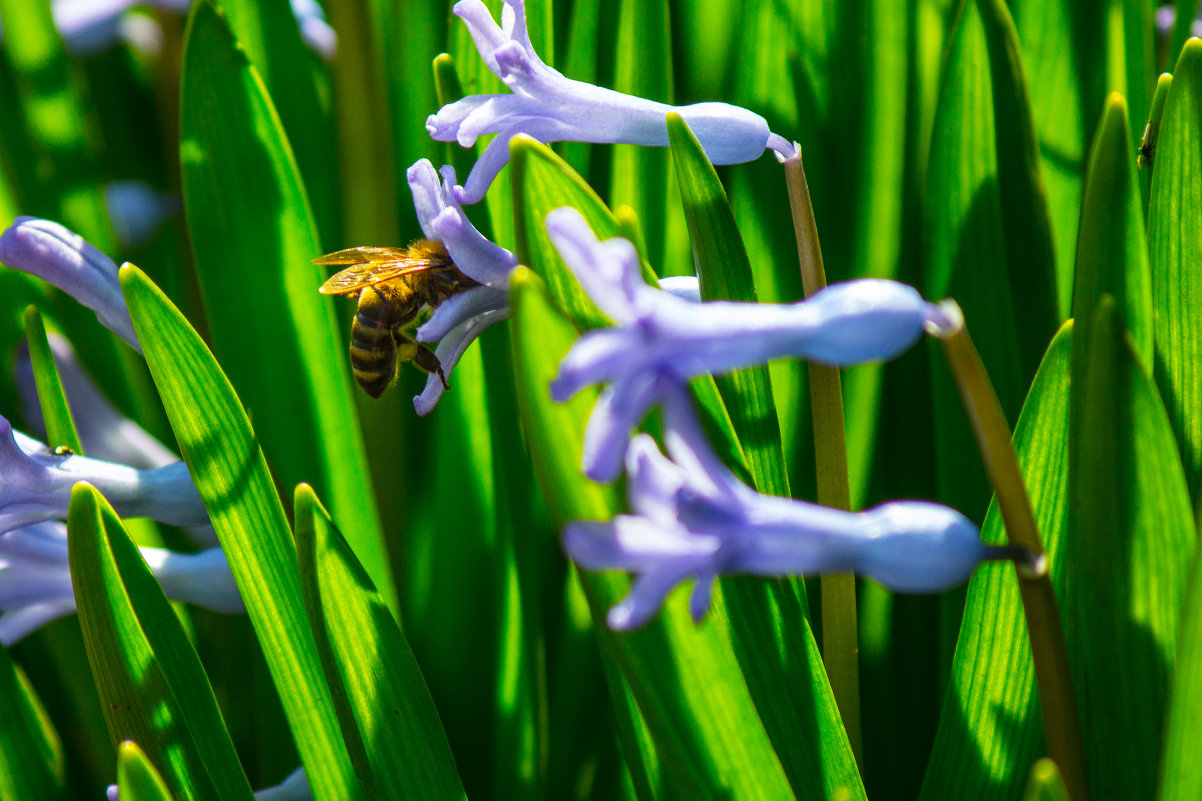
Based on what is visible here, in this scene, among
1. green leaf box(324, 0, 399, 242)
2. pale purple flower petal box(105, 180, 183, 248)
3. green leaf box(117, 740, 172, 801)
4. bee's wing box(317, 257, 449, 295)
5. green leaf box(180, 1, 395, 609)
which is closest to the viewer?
green leaf box(117, 740, 172, 801)

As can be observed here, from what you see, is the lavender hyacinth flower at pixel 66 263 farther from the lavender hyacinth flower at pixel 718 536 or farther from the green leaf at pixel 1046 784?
the green leaf at pixel 1046 784

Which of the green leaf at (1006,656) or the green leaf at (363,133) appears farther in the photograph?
the green leaf at (363,133)

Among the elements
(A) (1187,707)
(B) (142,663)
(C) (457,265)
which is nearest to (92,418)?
(B) (142,663)

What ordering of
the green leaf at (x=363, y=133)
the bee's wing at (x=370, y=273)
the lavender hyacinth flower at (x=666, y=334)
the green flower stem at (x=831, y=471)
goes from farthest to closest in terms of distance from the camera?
the green leaf at (x=363, y=133) < the bee's wing at (x=370, y=273) < the green flower stem at (x=831, y=471) < the lavender hyacinth flower at (x=666, y=334)

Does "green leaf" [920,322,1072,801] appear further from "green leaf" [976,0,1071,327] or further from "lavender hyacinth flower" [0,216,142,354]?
"lavender hyacinth flower" [0,216,142,354]

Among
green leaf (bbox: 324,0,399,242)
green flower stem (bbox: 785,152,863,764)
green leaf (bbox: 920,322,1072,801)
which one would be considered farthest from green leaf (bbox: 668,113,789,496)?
green leaf (bbox: 324,0,399,242)

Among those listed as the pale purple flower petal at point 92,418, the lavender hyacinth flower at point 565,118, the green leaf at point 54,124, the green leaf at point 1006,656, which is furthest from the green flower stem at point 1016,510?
the green leaf at point 54,124

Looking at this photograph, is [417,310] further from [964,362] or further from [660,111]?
[964,362]
